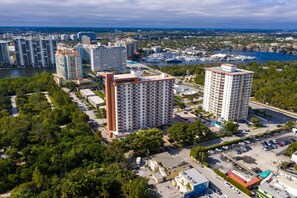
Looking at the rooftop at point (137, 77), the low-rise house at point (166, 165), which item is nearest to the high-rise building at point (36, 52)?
the rooftop at point (137, 77)

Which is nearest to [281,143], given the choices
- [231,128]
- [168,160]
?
[231,128]

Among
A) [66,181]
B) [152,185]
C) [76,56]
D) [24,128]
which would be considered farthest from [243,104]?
[76,56]

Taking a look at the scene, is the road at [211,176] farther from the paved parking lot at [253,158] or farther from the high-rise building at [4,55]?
the high-rise building at [4,55]

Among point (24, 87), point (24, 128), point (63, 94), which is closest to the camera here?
point (24, 128)

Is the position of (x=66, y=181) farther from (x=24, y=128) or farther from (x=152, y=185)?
(x=24, y=128)

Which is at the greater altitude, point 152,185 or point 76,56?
point 76,56

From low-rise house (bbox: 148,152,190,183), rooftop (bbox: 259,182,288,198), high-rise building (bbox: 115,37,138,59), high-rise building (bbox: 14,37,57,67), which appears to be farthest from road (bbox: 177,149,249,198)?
high-rise building (bbox: 115,37,138,59)
